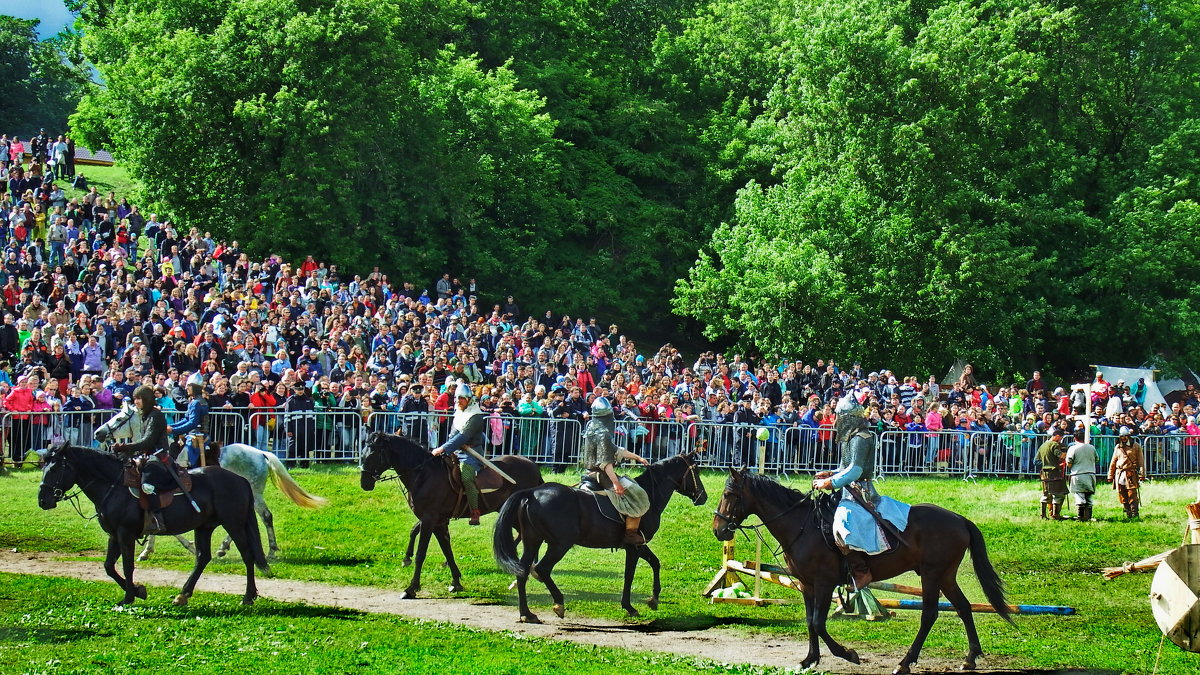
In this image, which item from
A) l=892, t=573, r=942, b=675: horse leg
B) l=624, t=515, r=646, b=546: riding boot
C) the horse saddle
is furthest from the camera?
the horse saddle

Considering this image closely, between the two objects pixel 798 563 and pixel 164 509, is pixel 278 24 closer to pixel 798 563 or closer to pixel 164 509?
pixel 164 509

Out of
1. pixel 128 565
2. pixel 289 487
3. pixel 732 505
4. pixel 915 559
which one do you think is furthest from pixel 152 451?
pixel 915 559

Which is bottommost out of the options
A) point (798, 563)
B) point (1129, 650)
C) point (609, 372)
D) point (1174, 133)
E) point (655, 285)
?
point (1129, 650)

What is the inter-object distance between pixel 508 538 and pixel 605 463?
1.59 metres

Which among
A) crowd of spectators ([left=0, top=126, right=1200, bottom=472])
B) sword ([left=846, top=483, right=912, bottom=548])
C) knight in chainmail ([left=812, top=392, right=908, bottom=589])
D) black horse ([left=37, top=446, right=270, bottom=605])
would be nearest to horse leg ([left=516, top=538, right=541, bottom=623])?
black horse ([left=37, top=446, right=270, bottom=605])

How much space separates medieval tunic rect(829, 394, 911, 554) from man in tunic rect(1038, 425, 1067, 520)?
12.4 meters

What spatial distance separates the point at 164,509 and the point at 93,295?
552 inches

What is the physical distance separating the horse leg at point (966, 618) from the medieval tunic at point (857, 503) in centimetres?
81

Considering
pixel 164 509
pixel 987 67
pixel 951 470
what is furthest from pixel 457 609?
pixel 987 67

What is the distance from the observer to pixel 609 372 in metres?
33.3

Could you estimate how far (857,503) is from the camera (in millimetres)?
14523

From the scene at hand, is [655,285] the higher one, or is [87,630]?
[655,285]

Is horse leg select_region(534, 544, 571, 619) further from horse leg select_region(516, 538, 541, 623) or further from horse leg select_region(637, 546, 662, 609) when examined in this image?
horse leg select_region(637, 546, 662, 609)

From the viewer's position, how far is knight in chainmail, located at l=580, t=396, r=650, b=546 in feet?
54.7
